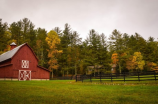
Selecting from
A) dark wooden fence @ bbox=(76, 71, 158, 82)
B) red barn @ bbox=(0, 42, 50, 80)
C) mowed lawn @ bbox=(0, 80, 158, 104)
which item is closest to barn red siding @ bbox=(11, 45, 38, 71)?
red barn @ bbox=(0, 42, 50, 80)

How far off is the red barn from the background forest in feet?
29.3

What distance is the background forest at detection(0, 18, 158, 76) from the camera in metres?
40.8

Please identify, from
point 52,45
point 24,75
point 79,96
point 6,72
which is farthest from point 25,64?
point 79,96

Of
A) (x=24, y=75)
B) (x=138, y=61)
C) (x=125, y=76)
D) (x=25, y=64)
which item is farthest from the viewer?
(x=138, y=61)

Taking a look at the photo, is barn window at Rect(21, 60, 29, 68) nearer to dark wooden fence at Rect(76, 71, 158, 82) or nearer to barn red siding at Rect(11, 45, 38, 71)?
barn red siding at Rect(11, 45, 38, 71)

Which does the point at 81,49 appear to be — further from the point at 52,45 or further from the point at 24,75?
the point at 24,75

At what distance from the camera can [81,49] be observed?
1951 inches

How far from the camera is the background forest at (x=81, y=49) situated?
40.8 meters

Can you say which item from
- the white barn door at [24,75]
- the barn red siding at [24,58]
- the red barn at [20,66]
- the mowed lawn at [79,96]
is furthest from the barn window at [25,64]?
the mowed lawn at [79,96]

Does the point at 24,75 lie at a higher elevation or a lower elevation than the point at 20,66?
lower

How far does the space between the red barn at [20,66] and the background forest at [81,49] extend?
8.93m

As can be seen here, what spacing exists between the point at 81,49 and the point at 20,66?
24.7m

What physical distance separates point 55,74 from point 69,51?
1504cm

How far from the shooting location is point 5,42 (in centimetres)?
4203
